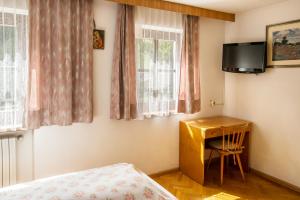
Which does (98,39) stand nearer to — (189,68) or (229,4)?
(189,68)

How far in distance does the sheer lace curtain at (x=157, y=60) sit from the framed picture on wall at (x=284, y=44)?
119 centimetres

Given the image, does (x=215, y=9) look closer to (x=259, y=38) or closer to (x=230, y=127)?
(x=259, y=38)

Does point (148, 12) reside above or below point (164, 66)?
above

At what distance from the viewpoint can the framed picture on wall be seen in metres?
2.94

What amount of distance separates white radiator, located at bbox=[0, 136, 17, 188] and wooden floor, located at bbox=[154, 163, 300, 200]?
69.0 inches

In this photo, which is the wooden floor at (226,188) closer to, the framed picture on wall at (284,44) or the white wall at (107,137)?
the white wall at (107,137)

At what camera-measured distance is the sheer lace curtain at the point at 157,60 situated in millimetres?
3070

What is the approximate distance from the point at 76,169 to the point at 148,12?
6.91ft

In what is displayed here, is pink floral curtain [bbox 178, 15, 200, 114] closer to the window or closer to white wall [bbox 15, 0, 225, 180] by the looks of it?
the window

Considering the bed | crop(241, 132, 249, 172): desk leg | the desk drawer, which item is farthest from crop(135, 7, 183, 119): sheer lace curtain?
the bed

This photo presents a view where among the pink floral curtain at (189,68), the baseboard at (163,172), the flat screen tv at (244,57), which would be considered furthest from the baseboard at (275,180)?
the flat screen tv at (244,57)

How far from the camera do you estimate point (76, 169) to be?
284 cm

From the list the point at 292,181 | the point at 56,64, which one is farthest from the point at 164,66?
the point at 292,181

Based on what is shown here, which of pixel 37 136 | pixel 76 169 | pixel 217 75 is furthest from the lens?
pixel 217 75
